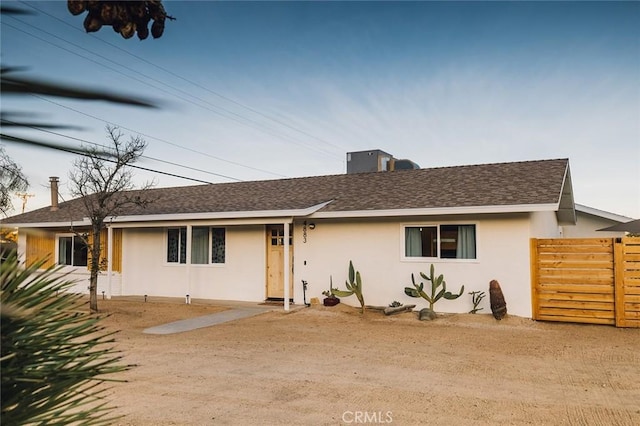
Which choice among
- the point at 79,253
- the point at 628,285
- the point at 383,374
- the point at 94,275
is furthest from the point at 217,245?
the point at 628,285

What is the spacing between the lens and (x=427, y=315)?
41.1ft

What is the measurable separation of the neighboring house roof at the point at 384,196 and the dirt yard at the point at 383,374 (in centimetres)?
308

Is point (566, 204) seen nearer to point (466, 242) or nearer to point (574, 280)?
point (574, 280)

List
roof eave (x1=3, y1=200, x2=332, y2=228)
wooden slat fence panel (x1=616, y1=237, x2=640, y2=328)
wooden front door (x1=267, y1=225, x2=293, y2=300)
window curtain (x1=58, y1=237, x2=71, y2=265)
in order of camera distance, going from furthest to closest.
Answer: window curtain (x1=58, y1=237, x2=71, y2=265) → wooden front door (x1=267, y1=225, x2=293, y2=300) → roof eave (x1=3, y1=200, x2=332, y2=228) → wooden slat fence panel (x1=616, y1=237, x2=640, y2=328)

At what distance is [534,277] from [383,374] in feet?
21.8

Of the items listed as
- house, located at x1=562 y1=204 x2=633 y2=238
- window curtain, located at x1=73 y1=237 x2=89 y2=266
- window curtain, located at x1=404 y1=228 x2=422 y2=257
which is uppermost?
house, located at x1=562 y1=204 x2=633 y2=238

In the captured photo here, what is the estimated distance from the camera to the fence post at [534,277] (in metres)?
12.3

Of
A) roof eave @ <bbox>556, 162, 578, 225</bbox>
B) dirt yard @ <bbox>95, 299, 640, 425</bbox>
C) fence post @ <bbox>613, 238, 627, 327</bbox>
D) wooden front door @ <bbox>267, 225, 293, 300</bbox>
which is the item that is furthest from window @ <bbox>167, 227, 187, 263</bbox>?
fence post @ <bbox>613, 238, 627, 327</bbox>

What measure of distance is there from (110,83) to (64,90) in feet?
0.15

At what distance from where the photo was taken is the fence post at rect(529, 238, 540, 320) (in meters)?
12.3

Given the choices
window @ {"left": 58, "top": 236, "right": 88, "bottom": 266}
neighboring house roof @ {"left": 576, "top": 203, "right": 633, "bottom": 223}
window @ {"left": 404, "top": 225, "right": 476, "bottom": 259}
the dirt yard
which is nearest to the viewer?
the dirt yard

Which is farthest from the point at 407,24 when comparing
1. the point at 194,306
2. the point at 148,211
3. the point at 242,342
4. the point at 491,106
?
the point at 148,211

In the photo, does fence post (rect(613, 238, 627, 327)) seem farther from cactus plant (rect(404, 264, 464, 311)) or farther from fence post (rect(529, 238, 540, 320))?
cactus plant (rect(404, 264, 464, 311))

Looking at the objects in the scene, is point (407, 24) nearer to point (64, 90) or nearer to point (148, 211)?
point (64, 90)
